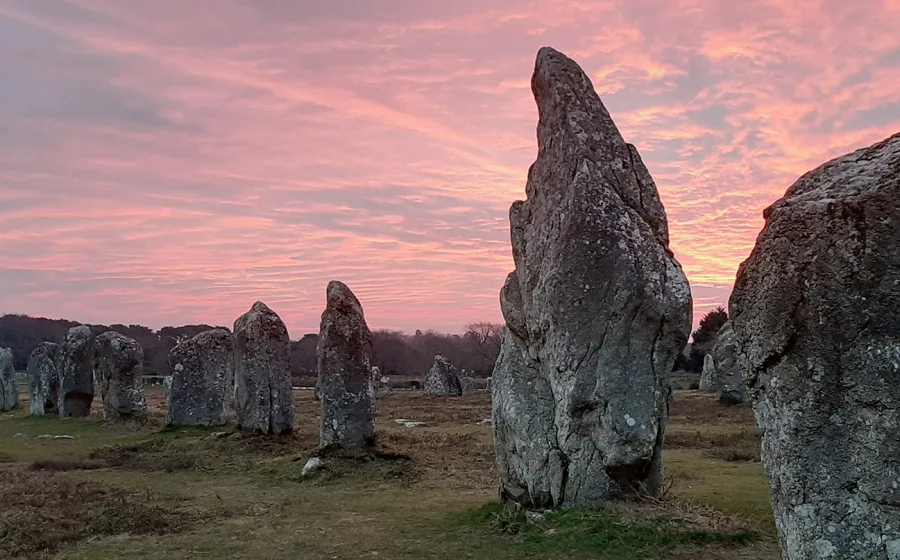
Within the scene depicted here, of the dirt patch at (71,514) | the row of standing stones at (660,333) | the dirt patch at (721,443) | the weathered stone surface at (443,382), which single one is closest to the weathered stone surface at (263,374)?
the dirt patch at (71,514)

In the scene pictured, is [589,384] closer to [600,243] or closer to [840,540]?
[600,243]

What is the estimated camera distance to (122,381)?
25656 millimetres

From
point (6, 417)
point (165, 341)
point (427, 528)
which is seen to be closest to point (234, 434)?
point (427, 528)

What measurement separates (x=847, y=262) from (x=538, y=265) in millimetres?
5508

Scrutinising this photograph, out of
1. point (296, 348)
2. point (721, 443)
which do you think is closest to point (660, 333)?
point (721, 443)

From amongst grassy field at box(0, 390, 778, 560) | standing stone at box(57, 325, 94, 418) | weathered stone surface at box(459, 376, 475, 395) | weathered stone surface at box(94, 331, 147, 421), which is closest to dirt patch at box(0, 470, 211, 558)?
grassy field at box(0, 390, 778, 560)

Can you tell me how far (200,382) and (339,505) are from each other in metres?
12.8

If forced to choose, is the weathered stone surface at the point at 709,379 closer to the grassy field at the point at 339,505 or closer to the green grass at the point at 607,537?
the grassy field at the point at 339,505

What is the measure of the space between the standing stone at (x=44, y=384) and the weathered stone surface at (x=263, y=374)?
12.6 meters

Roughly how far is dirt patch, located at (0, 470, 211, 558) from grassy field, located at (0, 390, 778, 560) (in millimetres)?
29

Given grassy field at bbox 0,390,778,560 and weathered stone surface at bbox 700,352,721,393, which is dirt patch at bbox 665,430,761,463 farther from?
weathered stone surface at bbox 700,352,721,393

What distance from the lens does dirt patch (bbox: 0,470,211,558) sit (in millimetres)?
9414

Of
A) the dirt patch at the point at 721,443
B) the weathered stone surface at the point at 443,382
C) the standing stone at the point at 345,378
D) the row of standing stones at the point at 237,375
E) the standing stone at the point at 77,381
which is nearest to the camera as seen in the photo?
the dirt patch at the point at 721,443

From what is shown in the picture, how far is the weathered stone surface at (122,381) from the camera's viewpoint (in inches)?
1001
